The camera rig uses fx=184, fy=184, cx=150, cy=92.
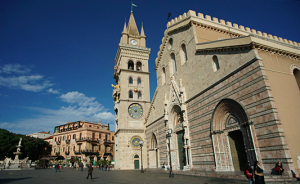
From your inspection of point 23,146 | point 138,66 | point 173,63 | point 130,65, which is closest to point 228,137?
point 173,63

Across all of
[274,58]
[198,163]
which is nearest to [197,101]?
[198,163]

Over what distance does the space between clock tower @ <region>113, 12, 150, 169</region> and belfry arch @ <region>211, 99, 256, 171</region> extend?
60.7 ft

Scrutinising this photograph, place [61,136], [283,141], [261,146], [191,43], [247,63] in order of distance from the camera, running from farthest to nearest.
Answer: [61,136] < [191,43] < [247,63] < [261,146] < [283,141]

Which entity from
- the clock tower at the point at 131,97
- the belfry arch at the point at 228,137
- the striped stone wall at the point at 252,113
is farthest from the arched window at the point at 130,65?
the belfry arch at the point at 228,137

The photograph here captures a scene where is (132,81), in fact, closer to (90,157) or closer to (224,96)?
(224,96)

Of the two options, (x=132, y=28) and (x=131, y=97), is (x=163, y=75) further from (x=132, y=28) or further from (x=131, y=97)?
(x=132, y=28)

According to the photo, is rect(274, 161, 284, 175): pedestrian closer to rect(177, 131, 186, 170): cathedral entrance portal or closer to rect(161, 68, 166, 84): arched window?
rect(177, 131, 186, 170): cathedral entrance portal

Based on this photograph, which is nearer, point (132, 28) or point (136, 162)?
point (136, 162)

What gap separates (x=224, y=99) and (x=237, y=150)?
3.74 m

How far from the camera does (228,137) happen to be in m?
13.2

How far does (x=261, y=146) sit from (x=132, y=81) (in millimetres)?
28142

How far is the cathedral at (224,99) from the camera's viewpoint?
32.3ft

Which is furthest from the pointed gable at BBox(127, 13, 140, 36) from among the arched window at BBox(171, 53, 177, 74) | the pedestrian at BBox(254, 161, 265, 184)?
the pedestrian at BBox(254, 161, 265, 184)

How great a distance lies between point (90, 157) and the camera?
52.8 meters
